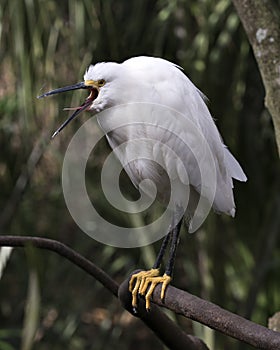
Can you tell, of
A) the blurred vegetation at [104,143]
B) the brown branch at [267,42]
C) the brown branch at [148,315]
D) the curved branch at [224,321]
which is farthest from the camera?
the blurred vegetation at [104,143]

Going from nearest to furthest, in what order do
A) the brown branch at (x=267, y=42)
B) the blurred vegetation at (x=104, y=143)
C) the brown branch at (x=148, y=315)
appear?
the brown branch at (x=148, y=315) → the brown branch at (x=267, y=42) → the blurred vegetation at (x=104, y=143)

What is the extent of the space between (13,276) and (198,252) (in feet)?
2.54

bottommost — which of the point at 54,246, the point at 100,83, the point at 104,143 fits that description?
the point at 104,143

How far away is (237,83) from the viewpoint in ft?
6.03

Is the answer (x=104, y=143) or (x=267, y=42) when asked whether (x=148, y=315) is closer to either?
(x=267, y=42)

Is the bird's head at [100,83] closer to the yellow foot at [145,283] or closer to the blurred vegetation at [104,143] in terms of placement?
the yellow foot at [145,283]

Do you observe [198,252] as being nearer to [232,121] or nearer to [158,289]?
[232,121]

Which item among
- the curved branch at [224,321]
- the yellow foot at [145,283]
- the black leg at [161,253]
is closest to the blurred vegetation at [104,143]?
the black leg at [161,253]

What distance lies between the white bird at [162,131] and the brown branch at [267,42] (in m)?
0.10

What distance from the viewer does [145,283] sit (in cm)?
98

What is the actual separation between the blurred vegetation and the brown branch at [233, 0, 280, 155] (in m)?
0.68

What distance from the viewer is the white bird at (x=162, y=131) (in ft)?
3.20

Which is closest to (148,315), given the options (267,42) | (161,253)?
(161,253)

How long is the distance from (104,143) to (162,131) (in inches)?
35.9
